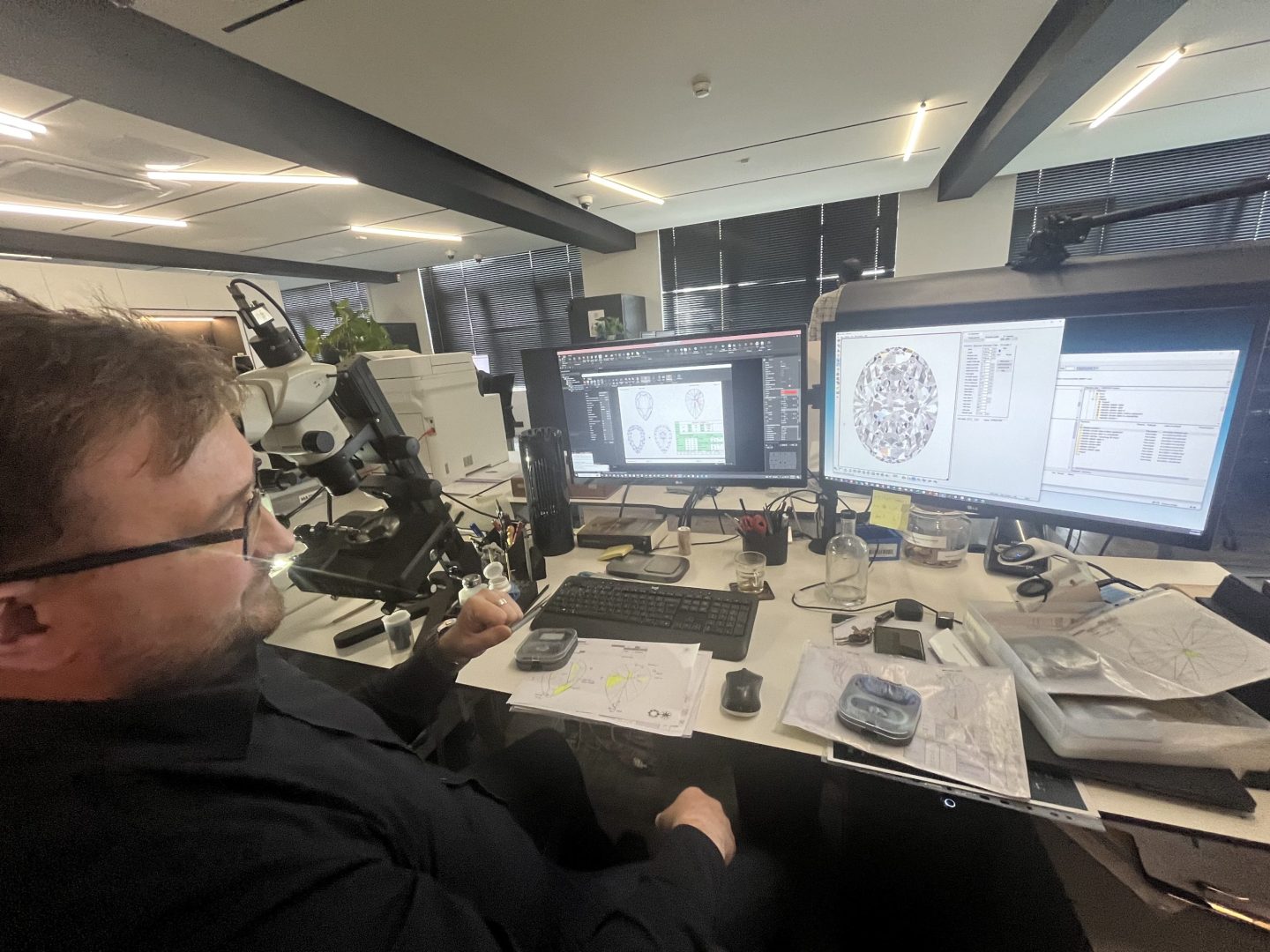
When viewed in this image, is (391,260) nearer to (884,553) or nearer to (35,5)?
(35,5)

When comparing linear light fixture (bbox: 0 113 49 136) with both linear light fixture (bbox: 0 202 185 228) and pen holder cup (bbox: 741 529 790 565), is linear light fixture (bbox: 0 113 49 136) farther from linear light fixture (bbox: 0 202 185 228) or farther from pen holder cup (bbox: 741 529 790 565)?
pen holder cup (bbox: 741 529 790 565)

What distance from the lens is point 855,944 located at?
37.8 inches

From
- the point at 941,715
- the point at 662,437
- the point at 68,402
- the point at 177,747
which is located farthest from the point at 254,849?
the point at 662,437

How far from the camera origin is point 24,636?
1.45ft

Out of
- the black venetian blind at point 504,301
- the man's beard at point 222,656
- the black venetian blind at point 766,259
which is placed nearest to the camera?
the man's beard at point 222,656

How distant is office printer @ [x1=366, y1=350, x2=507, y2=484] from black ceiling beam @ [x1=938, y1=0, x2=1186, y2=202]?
2.85m

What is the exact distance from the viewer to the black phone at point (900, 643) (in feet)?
2.76

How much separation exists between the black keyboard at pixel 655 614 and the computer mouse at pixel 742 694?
0.09 meters

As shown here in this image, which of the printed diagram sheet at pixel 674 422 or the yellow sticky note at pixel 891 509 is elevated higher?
the printed diagram sheet at pixel 674 422

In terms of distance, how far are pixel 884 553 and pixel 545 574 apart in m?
0.89

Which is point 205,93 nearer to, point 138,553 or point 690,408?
point 690,408

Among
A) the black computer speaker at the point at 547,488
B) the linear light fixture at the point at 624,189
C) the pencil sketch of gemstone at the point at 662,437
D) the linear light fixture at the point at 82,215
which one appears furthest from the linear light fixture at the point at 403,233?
the pencil sketch of gemstone at the point at 662,437

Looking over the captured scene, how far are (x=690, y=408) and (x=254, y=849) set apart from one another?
3.71 ft

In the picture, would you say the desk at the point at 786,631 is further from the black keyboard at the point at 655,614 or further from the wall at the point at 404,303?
the wall at the point at 404,303
